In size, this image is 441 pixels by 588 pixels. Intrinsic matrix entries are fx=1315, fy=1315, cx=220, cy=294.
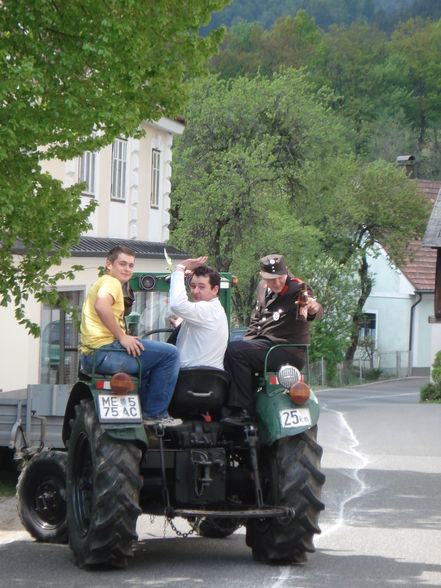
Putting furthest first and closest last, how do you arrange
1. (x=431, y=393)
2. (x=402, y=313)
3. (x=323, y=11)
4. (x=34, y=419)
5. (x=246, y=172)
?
1. (x=323, y=11)
2. (x=402, y=313)
3. (x=246, y=172)
4. (x=431, y=393)
5. (x=34, y=419)

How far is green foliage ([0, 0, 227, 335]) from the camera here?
11.9 m

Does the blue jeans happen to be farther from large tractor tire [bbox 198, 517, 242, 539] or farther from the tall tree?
the tall tree

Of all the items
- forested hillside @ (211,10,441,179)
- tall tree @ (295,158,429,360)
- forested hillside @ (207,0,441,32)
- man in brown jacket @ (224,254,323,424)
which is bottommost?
man in brown jacket @ (224,254,323,424)

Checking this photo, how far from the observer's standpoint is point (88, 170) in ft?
86.2

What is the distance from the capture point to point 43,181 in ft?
42.4

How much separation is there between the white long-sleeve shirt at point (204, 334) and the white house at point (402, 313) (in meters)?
54.8

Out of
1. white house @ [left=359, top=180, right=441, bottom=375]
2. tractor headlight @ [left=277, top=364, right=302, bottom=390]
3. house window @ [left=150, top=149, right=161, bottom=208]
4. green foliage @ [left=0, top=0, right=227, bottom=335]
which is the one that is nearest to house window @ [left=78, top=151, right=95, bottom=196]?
house window @ [left=150, top=149, right=161, bottom=208]

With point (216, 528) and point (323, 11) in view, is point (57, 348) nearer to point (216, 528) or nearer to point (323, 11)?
point (216, 528)

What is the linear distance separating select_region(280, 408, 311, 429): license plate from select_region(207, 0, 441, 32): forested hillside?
506ft

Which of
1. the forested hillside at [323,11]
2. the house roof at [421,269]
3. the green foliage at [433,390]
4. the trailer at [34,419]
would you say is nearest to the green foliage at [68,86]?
the trailer at [34,419]

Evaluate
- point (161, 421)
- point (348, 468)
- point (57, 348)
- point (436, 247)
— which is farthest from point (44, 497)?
point (436, 247)

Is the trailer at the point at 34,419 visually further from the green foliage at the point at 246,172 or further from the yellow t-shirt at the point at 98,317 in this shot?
the green foliage at the point at 246,172

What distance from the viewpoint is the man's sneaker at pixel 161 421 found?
29.8ft

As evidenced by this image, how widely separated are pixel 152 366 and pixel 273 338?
91cm
